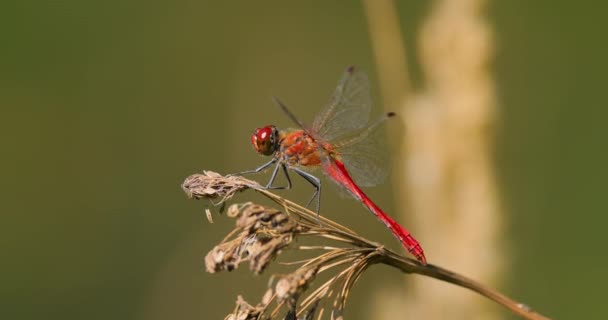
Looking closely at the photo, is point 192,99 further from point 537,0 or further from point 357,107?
point 357,107

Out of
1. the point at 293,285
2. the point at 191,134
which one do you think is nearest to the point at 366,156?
the point at 293,285

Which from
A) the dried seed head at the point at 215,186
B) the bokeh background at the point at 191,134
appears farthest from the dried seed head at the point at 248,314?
the bokeh background at the point at 191,134

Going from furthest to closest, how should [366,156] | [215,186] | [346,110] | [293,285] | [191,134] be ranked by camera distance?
[191,134] < [346,110] < [366,156] < [215,186] < [293,285]

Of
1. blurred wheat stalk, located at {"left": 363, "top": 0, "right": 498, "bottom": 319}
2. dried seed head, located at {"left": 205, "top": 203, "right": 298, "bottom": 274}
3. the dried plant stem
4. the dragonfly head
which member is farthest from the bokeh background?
dried seed head, located at {"left": 205, "top": 203, "right": 298, "bottom": 274}

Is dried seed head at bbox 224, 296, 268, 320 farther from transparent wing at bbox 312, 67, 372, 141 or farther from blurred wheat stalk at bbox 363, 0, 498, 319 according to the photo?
transparent wing at bbox 312, 67, 372, 141

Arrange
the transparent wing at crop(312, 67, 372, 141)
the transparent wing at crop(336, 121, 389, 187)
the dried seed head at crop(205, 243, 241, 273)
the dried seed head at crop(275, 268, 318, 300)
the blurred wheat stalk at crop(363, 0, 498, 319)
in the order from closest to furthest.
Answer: the dried seed head at crop(275, 268, 318, 300)
the dried seed head at crop(205, 243, 241, 273)
the blurred wheat stalk at crop(363, 0, 498, 319)
the transparent wing at crop(336, 121, 389, 187)
the transparent wing at crop(312, 67, 372, 141)

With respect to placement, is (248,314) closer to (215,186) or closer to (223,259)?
(223,259)
